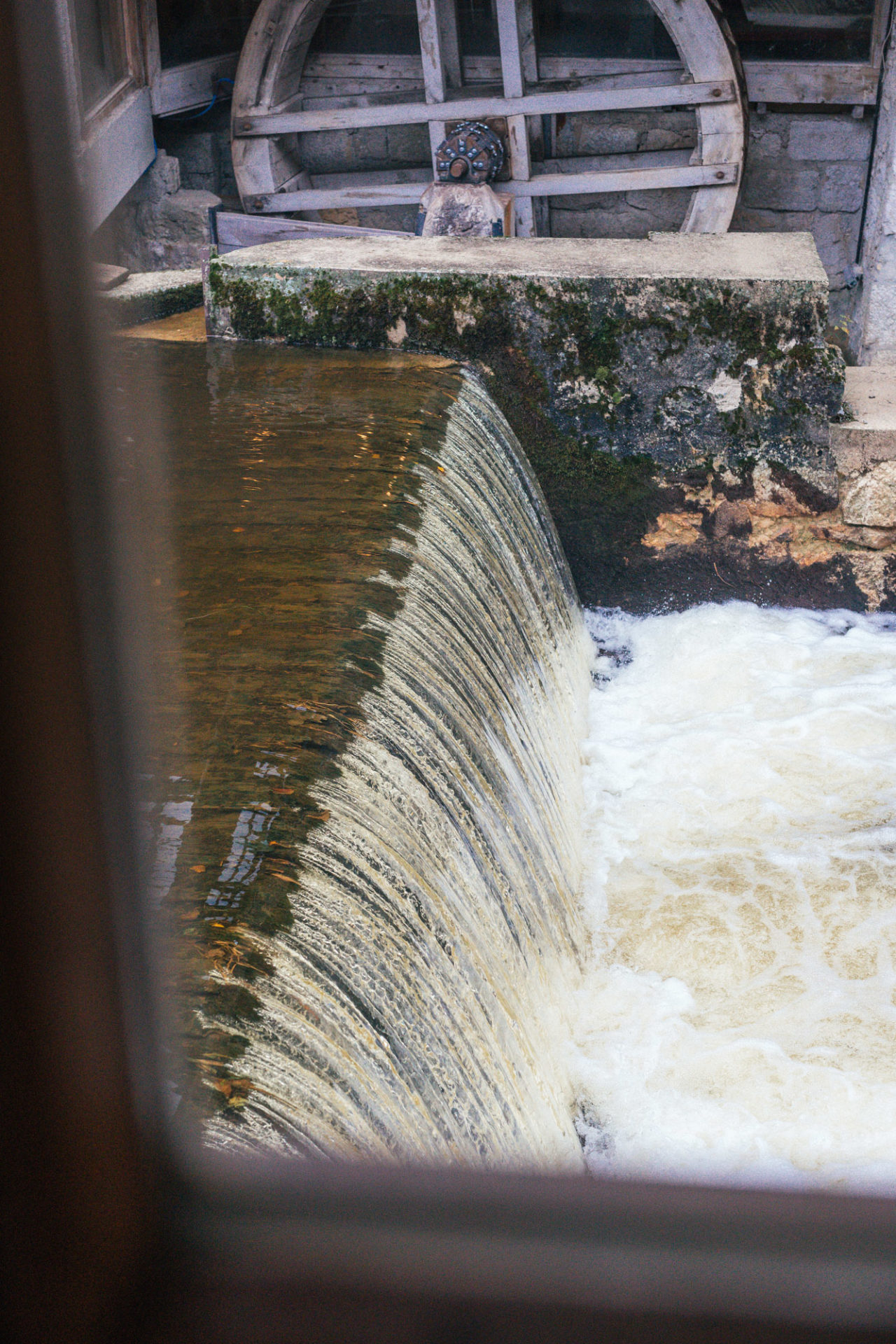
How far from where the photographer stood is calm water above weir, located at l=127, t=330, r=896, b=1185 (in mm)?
1492

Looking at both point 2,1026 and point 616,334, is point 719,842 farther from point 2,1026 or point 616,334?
point 2,1026

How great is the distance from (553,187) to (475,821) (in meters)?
4.99

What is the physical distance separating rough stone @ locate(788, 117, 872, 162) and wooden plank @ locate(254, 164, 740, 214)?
425 mm

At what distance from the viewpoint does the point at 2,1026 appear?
301 mm

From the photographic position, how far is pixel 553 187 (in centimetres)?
615

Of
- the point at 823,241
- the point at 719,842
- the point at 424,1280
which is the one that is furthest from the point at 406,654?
the point at 823,241

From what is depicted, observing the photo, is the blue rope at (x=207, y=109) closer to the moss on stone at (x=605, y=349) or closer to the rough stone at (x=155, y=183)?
the rough stone at (x=155, y=183)

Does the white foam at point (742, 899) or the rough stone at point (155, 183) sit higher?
the rough stone at point (155, 183)

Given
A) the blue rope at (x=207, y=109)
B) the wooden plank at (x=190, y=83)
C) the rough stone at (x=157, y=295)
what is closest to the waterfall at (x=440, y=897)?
the rough stone at (x=157, y=295)

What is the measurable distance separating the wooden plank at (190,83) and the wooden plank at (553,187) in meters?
0.64

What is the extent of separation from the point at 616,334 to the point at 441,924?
8.08ft

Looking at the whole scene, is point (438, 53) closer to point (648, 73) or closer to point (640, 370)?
point (648, 73)

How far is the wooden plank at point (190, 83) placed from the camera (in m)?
6.10

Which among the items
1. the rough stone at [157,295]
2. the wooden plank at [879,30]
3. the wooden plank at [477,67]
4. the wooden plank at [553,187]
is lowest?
the rough stone at [157,295]
